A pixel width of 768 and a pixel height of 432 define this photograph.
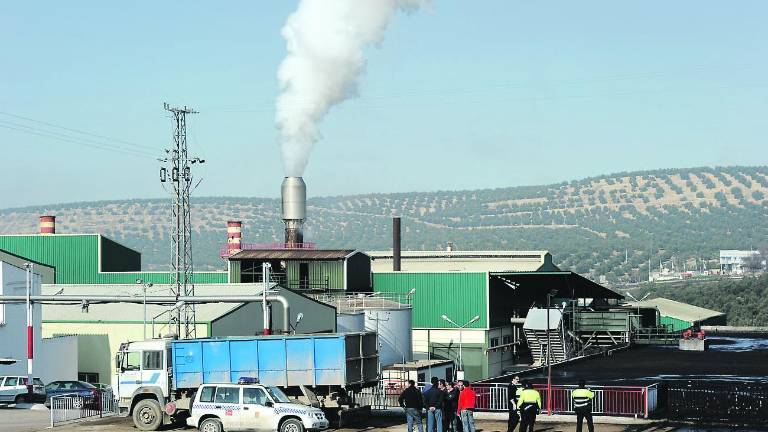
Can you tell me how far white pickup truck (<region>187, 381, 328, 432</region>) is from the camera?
116ft

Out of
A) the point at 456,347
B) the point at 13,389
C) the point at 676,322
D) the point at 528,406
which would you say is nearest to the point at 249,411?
the point at 528,406

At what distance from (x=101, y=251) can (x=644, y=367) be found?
177ft

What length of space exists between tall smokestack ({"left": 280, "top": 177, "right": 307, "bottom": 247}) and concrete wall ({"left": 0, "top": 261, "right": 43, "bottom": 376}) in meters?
37.2

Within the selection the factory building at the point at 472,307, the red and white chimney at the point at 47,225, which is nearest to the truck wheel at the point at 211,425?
the factory building at the point at 472,307

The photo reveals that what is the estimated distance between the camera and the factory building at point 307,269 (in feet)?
307

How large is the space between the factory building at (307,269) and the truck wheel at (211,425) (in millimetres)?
56752

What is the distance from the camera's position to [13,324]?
58812 millimetres

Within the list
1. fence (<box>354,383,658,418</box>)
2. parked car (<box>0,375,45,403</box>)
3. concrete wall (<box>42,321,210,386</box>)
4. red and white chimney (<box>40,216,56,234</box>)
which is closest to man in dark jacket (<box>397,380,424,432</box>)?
fence (<box>354,383,658,418</box>)

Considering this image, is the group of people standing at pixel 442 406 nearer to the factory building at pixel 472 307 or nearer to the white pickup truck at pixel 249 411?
the white pickup truck at pixel 249 411

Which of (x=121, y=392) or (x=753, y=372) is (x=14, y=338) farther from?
(x=753, y=372)

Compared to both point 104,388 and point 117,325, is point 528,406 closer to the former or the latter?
point 104,388

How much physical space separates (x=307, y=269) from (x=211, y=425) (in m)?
57.9

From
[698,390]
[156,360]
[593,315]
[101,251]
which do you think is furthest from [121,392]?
[101,251]

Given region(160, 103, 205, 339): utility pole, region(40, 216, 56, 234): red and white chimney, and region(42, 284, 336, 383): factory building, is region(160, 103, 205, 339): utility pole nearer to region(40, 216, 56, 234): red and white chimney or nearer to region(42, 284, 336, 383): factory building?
region(42, 284, 336, 383): factory building
